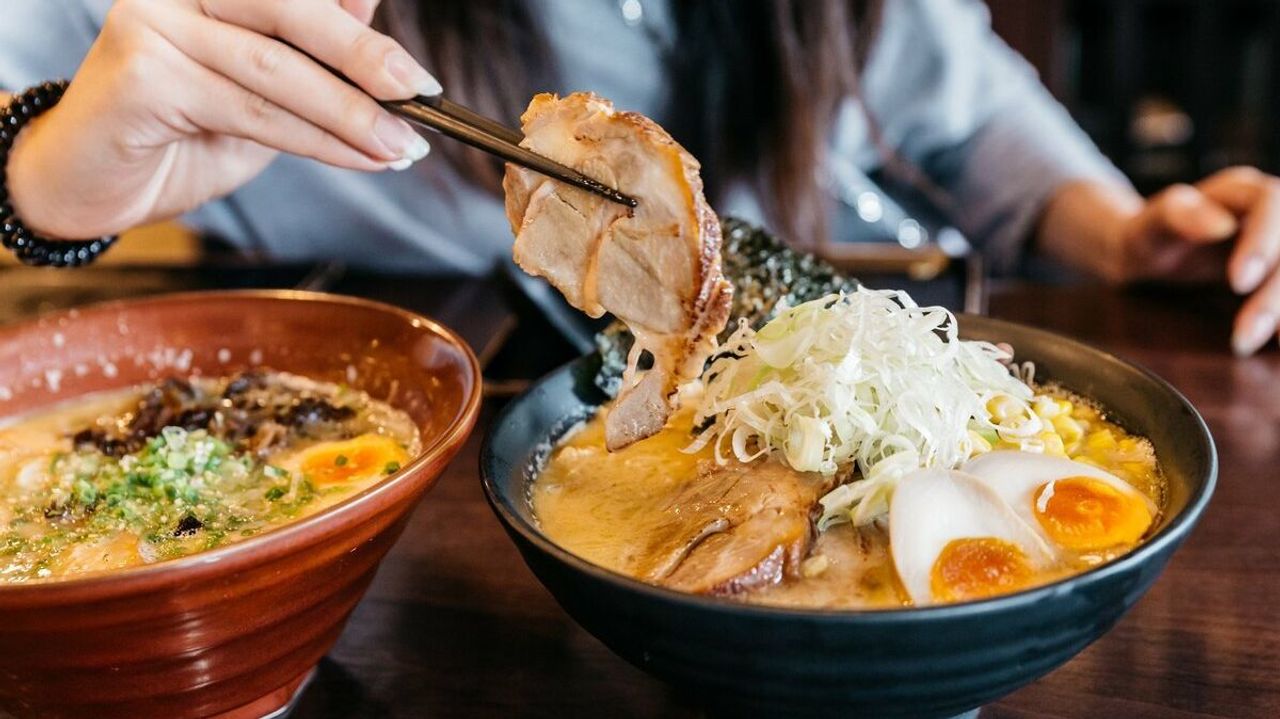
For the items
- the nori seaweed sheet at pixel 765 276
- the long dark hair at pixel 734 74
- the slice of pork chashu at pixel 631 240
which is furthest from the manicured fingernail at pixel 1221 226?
the slice of pork chashu at pixel 631 240

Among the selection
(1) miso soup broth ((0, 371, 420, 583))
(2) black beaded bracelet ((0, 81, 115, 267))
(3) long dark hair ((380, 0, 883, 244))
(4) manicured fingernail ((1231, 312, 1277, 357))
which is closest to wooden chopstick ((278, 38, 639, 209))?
(1) miso soup broth ((0, 371, 420, 583))

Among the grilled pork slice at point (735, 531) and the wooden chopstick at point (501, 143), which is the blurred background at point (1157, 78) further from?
the grilled pork slice at point (735, 531)

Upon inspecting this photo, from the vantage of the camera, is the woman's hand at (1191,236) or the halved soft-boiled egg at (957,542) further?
the woman's hand at (1191,236)

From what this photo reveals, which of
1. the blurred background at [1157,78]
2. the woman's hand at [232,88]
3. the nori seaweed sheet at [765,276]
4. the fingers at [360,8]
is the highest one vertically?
→ the fingers at [360,8]

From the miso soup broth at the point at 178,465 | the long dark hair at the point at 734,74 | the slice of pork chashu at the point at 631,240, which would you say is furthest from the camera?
the long dark hair at the point at 734,74

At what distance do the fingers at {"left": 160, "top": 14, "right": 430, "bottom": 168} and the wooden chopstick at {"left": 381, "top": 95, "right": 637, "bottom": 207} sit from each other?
94 millimetres

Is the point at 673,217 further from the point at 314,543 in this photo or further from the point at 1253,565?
the point at 1253,565

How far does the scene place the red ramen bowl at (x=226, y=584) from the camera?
0.90m

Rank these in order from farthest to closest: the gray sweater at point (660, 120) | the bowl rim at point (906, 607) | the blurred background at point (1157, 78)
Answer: the blurred background at point (1157, 78) → the gray sweater at point (660, 120) → the bowl rim at point (906, 607)

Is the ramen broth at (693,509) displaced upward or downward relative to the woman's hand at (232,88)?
downward

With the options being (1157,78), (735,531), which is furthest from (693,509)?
(1157,78)

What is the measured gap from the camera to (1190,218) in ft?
7.85

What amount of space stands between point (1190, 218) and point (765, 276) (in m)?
1.37

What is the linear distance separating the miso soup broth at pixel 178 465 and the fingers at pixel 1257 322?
1.69 m
